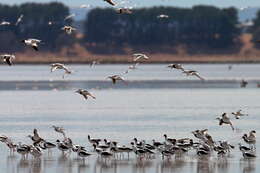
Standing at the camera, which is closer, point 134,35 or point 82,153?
point 82,153

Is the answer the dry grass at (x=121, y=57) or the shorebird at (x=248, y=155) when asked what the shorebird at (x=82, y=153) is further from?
the dry grass at (x=121, y=57)

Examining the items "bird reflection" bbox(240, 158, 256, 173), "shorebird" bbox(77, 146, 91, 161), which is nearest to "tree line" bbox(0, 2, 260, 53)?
"shorebird" bbox(77, 146, 91, 161)

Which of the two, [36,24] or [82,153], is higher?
[36,24]

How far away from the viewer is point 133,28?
115 m

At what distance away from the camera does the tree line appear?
10775 centimetres

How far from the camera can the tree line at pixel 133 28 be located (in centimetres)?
10775

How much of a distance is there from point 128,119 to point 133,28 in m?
83.3

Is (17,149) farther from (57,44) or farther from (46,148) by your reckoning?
(57,44)

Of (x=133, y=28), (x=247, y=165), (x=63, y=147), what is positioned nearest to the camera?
(x=247, y=165)

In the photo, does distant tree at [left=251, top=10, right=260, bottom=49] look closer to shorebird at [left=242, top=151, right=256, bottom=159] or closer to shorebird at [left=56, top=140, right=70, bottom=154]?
shorebird at [left=56, top=140, right=70, bottom=154]

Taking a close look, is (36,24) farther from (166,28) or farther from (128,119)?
(128,119)

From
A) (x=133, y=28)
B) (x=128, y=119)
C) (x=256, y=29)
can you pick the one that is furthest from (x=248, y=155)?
(x=256, y=29)

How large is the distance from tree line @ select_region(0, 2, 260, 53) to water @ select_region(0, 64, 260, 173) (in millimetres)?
55295

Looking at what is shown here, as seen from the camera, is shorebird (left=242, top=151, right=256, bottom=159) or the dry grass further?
the dry grass
